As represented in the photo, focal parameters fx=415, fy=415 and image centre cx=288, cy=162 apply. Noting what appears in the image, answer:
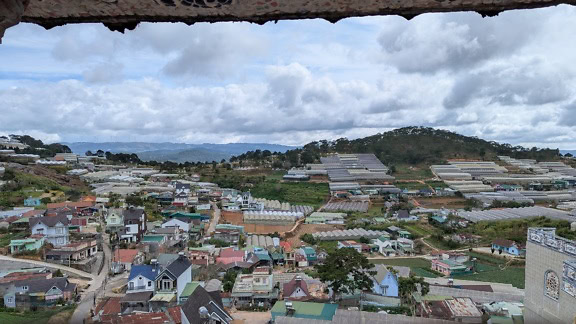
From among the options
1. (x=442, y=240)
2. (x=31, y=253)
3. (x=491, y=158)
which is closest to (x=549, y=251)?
(x=442, y=240)

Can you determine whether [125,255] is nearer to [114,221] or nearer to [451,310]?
[114,221]

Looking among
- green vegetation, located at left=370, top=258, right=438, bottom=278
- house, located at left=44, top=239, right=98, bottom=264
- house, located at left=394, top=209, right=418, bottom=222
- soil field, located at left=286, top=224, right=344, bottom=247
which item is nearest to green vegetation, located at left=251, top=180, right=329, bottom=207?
house, located at left=394, top=209, right=418, bottom=222

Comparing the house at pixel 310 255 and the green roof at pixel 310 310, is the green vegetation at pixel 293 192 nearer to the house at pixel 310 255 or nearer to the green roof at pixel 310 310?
the house at pixel 310 255

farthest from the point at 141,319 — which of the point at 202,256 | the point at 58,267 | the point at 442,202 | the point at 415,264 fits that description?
the point at 442,202

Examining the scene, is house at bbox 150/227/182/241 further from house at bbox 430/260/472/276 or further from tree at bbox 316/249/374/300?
house at bbox 430/260/472/276

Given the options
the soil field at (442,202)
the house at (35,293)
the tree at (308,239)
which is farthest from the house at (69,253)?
the soil field at (442,202)
